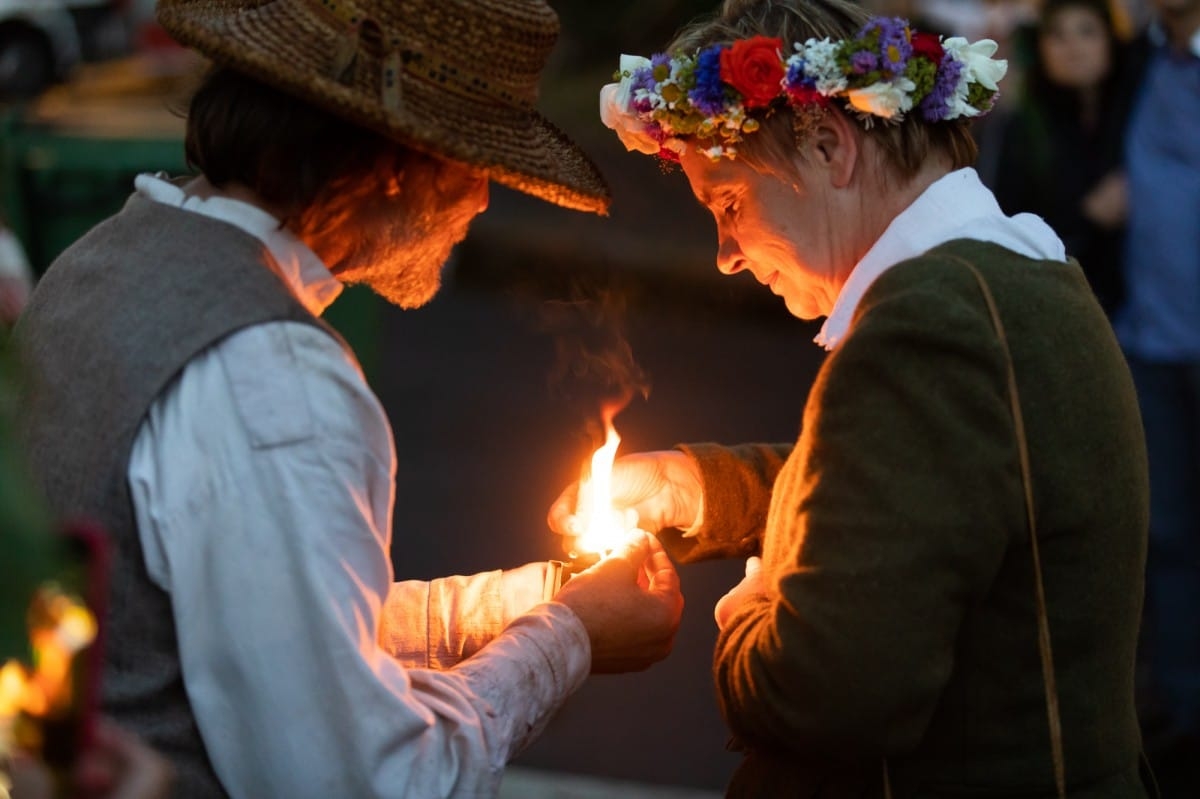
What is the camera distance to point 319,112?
2.29m

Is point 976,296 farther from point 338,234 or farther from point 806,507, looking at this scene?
point 338,234

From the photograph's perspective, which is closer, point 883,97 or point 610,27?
point 883,97

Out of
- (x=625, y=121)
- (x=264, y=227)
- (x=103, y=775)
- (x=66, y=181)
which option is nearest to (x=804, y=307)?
(x=625, y=121)

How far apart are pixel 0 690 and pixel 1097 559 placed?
1.59 m

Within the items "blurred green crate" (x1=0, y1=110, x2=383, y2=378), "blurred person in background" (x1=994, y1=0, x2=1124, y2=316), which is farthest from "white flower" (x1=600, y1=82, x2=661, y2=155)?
"blurred green crate" (x1=0, y1=110, x2=383, y2=378)

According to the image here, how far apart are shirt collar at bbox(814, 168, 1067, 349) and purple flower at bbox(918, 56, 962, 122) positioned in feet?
0.34

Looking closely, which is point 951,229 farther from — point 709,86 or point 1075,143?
point 1075,143

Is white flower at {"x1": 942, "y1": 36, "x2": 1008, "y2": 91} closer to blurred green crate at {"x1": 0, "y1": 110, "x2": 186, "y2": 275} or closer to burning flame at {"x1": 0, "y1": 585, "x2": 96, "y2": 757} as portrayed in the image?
burning flame at {"x1": 0, "y1": 585, "x2": 96, "y2": 757}

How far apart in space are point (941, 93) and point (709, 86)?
0.39m

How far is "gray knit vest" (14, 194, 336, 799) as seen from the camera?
6.98ft

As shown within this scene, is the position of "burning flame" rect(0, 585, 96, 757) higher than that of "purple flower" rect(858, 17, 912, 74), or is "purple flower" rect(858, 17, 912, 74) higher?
"purple flower" rect(858, 17, 912, 74)

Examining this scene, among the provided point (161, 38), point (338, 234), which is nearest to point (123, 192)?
point (338, 234)

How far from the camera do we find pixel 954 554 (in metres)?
2.19

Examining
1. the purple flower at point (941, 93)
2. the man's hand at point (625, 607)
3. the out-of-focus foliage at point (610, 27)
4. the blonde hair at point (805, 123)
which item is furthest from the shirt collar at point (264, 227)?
the out-of-focus foliage at point (610, 27)
